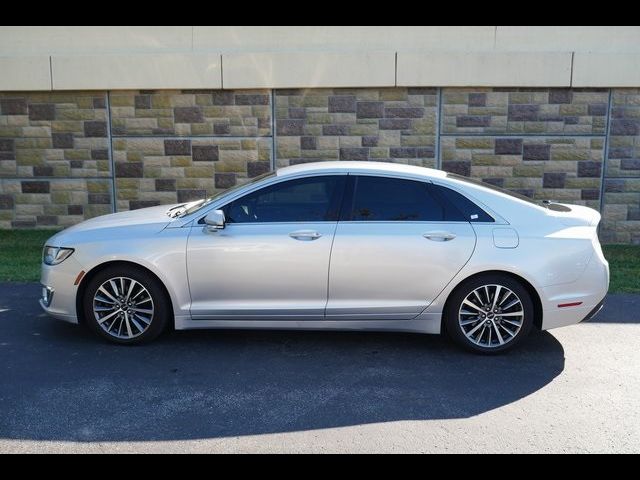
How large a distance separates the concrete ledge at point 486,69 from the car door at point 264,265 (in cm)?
496

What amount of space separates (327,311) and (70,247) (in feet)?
7.27

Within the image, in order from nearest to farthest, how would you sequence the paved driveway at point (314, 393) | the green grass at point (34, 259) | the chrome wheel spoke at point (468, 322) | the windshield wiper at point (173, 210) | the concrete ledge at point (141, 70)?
the paved driveway at point (314, 393) → the chrome wheel spoke at point (468, 322) → the windshield wiper at point (173, 210) → the green grass at point (34, 259) → the concrete ledge at point (141, 70)

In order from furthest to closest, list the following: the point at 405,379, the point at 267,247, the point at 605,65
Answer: the point at 605,65 < the point at 267,247 < the point at 405,379

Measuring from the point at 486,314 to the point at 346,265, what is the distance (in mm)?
1215

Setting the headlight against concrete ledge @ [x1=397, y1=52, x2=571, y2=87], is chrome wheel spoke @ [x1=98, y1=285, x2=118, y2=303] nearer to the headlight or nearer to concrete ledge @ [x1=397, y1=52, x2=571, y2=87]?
the headlight

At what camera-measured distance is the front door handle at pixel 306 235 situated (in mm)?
5098

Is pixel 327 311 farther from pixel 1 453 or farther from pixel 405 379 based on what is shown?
pixel 1 453

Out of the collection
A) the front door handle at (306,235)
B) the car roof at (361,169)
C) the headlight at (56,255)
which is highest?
the car roof at (361,169)

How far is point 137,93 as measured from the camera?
980cm

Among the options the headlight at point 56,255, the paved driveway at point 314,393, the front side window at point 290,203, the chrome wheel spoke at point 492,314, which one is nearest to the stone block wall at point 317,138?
the paved driveway at point 314,393

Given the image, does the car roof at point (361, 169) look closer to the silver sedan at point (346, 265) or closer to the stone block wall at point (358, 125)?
the silver sedan at point (346, 265)

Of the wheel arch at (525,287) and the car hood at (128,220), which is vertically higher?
the car hood at (128,220)

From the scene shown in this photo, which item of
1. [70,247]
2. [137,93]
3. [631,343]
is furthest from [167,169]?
[631,343]

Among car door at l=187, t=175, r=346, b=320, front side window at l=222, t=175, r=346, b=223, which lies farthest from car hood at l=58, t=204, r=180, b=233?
front side window at l=222, t=175, r=346, b=223
